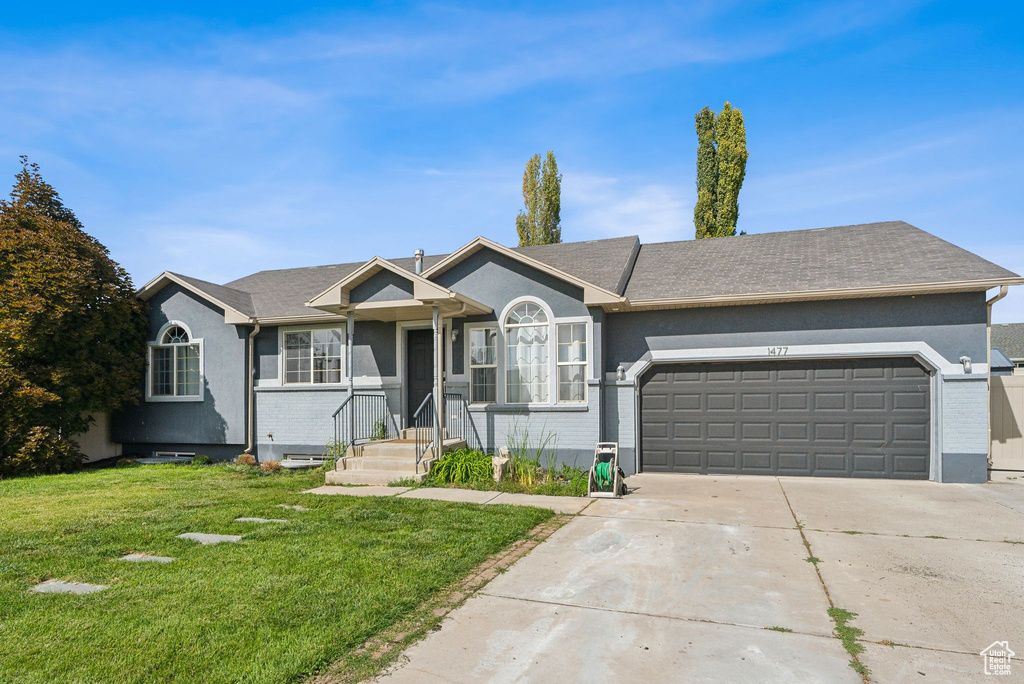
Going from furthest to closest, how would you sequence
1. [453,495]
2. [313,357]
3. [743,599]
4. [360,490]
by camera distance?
1. [313,357]
2. [360,490]
3. [453,495]
4. [743,599]

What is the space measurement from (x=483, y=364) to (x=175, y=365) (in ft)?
25.3

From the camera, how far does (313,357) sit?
43.9 ft

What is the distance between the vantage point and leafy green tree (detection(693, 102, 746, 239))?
24.3 meters

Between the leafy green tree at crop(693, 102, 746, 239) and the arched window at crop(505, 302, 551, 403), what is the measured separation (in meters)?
15.3

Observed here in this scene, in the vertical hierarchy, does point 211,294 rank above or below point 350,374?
above

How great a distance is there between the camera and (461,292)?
12.0m

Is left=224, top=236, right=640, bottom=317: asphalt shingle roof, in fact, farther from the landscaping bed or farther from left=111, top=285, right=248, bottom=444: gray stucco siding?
the landscaping bed

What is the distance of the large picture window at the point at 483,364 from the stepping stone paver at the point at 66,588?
294 inches

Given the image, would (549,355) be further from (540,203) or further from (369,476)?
(540,203)

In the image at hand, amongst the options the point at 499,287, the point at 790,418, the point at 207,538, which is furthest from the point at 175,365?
Result: the point at 790,418

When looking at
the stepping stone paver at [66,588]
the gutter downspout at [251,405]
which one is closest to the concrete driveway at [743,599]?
the stepping stone paver at [66,588]

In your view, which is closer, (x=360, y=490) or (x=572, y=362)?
(x=360, y=490)

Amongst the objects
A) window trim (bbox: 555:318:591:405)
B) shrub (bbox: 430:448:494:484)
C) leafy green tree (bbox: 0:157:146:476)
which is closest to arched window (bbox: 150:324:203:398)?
leafy green tree (bbox: 0:157:146:476)

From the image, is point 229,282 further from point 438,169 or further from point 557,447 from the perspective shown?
point 557,447
